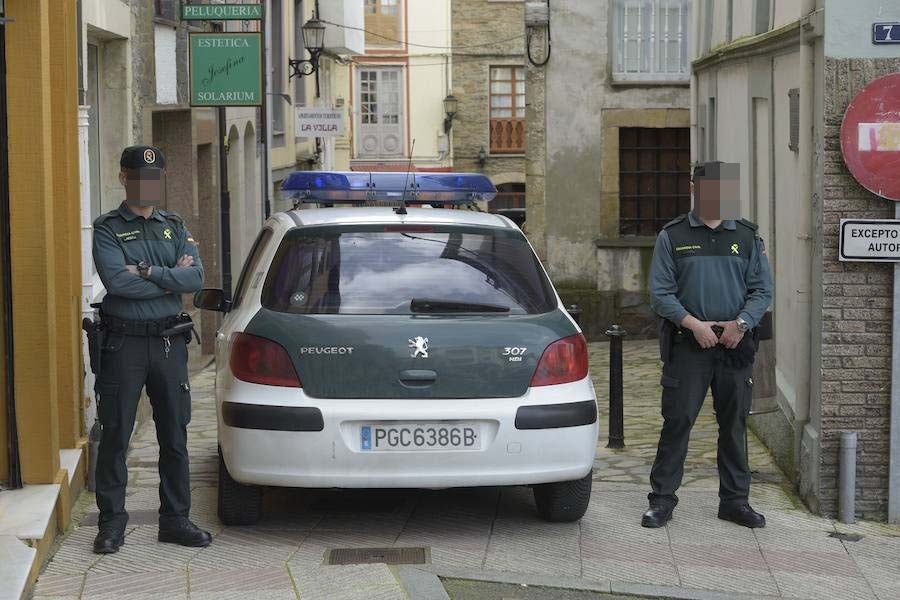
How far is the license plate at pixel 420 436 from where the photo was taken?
6895 millimetres

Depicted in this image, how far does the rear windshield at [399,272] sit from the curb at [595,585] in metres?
1.28

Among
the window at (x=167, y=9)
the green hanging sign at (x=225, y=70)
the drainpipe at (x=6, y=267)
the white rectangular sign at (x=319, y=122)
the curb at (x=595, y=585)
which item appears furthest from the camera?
the white rectangular sign at (x=319, y=122)

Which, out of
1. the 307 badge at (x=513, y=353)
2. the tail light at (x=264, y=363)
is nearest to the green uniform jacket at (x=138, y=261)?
the tail light at (x=264, y=363)

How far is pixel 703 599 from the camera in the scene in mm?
6324

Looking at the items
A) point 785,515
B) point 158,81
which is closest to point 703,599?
point 785,515

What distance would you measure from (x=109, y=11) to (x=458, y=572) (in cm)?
650

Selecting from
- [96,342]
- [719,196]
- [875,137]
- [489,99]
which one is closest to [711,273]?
[719,196]

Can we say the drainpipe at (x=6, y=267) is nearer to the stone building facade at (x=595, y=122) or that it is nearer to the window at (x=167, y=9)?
the window at (x=167, y=9)

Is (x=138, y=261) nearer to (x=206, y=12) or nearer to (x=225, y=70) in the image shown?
(x=206, y=12)

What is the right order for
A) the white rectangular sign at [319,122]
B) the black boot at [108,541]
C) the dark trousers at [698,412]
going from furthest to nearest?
the white rectangular sign at [319,122]
the dark trousers at [698,412]
the black boot at [108,541]

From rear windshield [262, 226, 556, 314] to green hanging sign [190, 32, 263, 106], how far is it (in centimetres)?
757

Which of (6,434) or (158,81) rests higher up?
(158,81)

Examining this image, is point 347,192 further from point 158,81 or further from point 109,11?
point 158,81

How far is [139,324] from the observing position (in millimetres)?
6789
